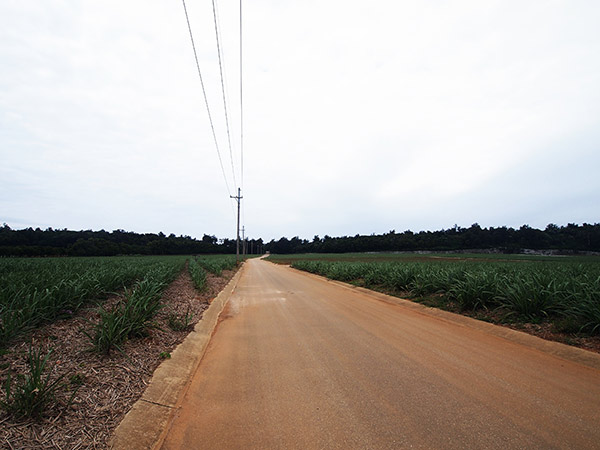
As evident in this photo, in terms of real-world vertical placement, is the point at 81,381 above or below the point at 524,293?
below

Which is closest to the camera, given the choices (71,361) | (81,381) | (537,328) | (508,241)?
(81,381)

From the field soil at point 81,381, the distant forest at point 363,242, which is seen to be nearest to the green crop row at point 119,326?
the field soil at point 81,381

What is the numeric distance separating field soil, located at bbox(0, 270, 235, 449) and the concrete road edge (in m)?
0.08

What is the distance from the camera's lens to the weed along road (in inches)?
92.0

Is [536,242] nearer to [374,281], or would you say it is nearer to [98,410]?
[374,281]

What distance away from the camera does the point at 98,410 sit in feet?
8.13

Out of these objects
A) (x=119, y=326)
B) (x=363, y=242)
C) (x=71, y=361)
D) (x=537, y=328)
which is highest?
(x=363, y=242)

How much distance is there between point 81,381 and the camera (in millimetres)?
2854

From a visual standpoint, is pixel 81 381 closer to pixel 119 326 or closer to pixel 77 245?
pixel 119 326

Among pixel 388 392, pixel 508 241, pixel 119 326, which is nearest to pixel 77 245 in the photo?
pixel 119 326

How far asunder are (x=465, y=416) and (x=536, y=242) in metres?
115

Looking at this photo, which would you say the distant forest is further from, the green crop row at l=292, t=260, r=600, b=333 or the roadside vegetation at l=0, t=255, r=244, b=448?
the green crop row at l=292, t=260, r=600, b=333

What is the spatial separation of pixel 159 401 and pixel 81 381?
0.81 meters

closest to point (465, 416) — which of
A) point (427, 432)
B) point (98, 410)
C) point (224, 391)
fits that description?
point (427, 432)
